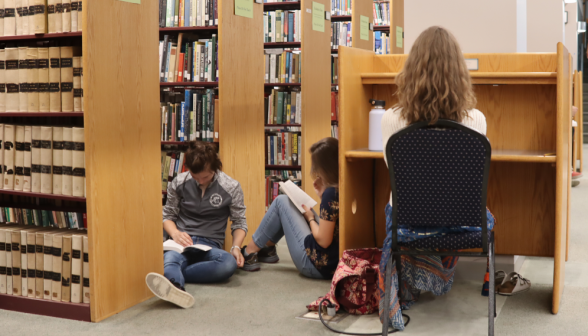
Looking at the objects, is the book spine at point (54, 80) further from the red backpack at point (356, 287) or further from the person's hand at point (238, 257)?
the red backpack at point (356, 287)

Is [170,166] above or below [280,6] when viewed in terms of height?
below

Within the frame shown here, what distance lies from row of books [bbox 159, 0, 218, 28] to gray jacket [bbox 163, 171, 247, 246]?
49.5 inches

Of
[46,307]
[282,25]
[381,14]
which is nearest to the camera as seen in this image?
[46,307]

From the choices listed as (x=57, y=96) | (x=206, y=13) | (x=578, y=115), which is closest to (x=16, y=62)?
(x=57, y=96)

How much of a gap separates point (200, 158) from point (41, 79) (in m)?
0.88

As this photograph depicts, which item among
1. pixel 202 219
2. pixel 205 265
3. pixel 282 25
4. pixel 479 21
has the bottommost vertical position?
pixel 205 265

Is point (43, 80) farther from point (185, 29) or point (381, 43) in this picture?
point (381, 43)

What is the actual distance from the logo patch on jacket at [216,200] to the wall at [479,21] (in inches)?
55.1

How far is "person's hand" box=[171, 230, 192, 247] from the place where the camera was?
3.27 meters

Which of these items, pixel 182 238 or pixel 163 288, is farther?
pixel 182 238

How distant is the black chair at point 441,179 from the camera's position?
205cm

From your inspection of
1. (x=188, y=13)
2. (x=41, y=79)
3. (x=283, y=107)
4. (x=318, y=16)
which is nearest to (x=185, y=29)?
(x=188, y=13)

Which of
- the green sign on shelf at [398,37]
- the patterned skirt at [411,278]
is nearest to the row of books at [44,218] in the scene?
the patterned skirt at [411,278]

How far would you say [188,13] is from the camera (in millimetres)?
4234
